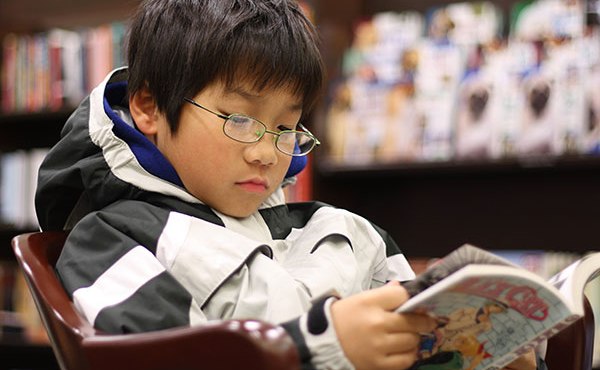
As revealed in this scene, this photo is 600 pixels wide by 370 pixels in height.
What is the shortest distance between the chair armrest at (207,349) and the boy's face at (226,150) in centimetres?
32

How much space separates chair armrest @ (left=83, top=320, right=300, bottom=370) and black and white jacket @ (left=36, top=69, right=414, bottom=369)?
8 centimetres

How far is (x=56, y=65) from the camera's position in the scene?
3396 millimetres

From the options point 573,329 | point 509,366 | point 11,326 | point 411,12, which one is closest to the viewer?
point 509,366

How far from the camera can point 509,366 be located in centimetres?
107

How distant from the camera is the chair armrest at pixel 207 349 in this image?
0.74 m

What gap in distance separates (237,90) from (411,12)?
1971mm

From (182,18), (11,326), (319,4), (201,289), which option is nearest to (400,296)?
(201,289)

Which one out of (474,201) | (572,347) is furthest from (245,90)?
(474,201)

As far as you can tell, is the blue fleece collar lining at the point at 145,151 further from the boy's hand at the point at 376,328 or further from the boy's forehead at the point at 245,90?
the boy's hand at the point at 376,328

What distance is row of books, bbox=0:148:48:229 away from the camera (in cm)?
347

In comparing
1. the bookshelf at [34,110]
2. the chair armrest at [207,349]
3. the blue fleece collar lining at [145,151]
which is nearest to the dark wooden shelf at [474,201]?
the bookshelf at [34,110]

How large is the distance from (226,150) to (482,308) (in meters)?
0.39

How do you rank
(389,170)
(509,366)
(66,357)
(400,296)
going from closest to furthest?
(400,296)
(66,357)
(509,366)
(389,170)

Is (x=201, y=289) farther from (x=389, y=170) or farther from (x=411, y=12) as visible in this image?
(x=411, y=12)
